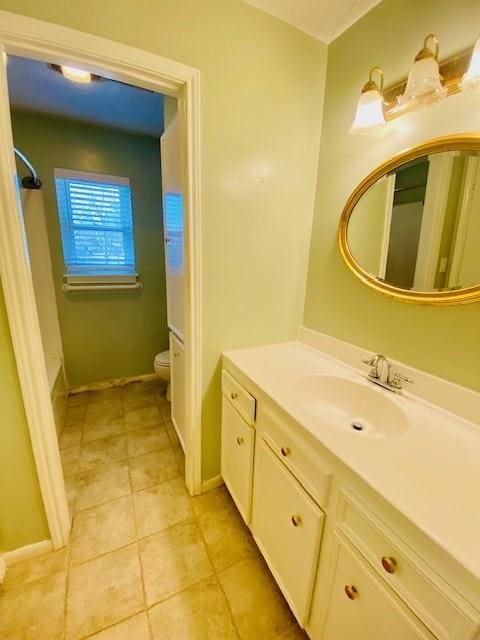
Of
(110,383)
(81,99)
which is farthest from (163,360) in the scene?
(81,99)

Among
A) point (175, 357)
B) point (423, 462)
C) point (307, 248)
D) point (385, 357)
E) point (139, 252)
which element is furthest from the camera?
point (139, 252)

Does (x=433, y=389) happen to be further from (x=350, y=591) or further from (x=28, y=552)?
(x=28, y=552)

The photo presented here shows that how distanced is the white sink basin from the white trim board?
0.39ft

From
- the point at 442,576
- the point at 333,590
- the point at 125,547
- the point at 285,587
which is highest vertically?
the point at 442,576

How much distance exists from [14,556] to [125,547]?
472 millimetres

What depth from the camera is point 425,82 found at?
0.88 m

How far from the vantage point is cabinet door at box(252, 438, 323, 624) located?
0.85 metres

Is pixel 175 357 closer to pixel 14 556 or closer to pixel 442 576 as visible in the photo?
pixel 14 556

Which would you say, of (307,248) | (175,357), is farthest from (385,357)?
(175,357)

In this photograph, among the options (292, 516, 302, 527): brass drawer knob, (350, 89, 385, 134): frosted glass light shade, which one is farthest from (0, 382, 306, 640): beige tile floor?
(350, 89, 385, 134): frosted glass light shade

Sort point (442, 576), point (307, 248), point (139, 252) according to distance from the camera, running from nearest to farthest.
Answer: point (442, 576)
point (307, 248)
point (139, 252)

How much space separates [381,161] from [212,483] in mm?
1887

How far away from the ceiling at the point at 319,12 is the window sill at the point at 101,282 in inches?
82.3

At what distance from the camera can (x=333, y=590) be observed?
774mm
